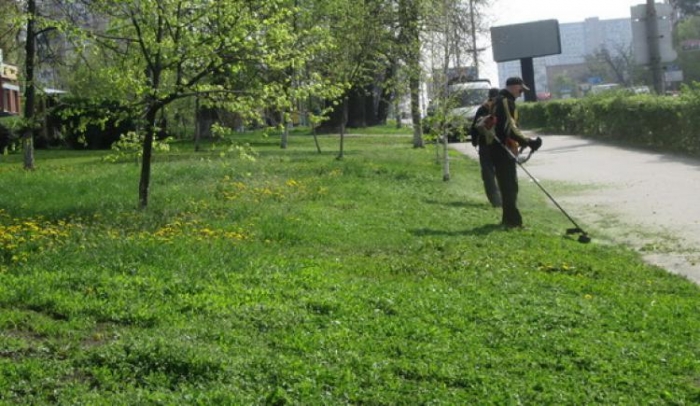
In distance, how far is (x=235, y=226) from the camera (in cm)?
1123

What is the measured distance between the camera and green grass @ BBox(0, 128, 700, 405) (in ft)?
18.1

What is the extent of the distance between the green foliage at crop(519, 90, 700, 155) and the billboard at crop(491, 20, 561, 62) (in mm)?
18631

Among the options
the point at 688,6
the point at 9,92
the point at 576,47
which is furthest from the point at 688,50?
the point at 576,47

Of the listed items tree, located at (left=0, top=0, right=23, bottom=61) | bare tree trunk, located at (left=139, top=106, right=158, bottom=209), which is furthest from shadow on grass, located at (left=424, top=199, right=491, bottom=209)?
tree, located at (left=0, top=0, right=23, bottom=61)

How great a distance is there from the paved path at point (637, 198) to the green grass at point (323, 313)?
658 mm

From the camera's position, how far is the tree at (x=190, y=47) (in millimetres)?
12062

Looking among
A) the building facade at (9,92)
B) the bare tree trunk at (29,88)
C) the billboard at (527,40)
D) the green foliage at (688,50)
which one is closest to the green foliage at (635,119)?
the bare tree trunk at (29,88)

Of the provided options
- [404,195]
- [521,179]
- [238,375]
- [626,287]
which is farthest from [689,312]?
[521,179]

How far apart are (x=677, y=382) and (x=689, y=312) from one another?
6.06ft

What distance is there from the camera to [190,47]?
39.5 ft

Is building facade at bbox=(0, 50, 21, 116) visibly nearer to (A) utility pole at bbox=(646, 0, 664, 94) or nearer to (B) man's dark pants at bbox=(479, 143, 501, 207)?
(A) utility pole at bbox=(646, 0, 664, 94)

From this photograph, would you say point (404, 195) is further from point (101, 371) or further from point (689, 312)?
point (101, 371)

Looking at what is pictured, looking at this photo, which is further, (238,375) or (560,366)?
(560,366)

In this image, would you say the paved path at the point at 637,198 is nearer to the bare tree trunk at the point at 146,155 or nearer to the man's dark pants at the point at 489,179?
the man's dark pants at the point at 489,179
